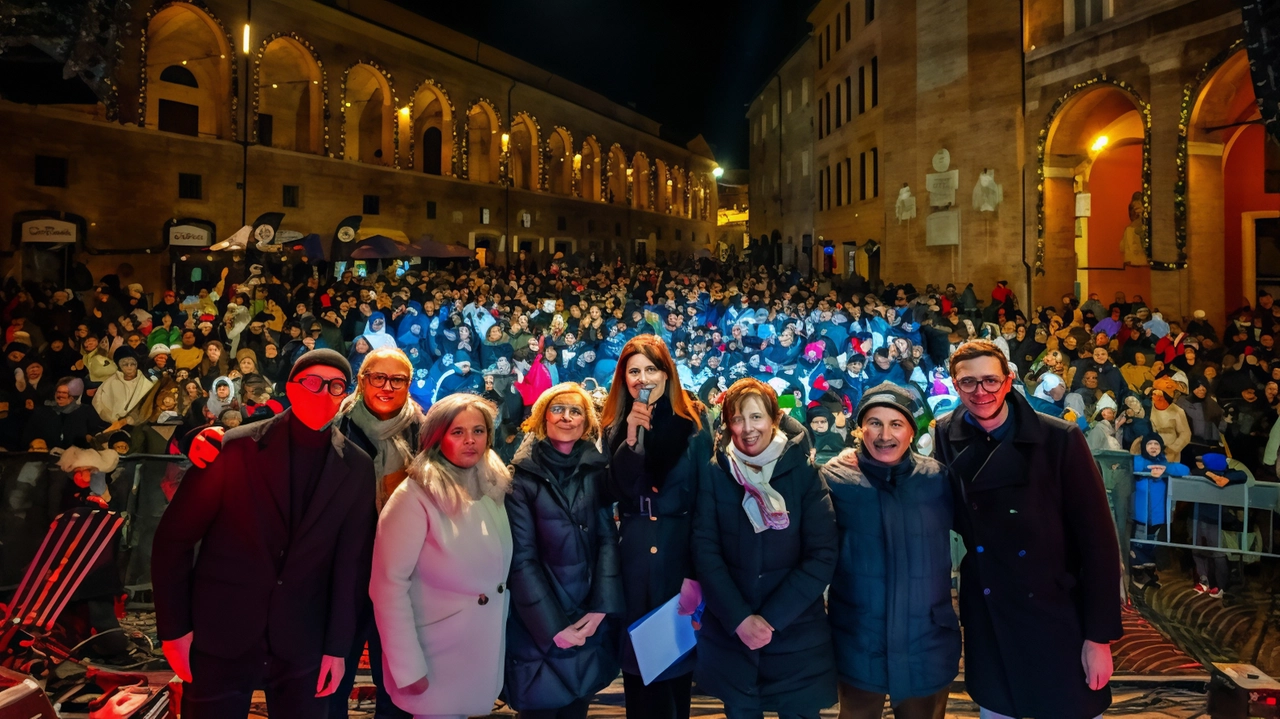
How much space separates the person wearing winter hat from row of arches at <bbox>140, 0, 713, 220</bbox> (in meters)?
25.1

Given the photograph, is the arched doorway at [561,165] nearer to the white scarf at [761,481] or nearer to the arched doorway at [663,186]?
the arched doorway at [663,186]

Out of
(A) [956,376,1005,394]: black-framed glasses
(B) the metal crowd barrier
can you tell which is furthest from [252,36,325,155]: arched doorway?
(A) [956,376,1005,394]: black-framed glasses

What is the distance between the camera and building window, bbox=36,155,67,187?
1998 centimetres

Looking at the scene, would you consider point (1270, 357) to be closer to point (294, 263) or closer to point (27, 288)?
point (27, 288)

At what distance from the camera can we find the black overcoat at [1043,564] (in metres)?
3.14

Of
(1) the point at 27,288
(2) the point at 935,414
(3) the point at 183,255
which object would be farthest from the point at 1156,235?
(3) the point at 183,255

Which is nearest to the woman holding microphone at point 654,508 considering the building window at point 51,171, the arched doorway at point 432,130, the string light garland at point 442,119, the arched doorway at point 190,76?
the building window at point 51,171

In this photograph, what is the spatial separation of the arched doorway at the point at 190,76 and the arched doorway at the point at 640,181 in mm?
25837

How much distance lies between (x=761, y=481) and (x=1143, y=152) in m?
18.9

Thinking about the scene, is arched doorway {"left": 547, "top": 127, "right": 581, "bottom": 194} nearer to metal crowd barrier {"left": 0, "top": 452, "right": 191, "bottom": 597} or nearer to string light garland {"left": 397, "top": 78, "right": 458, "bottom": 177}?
string light garland {"left": 397, "top": 78, "right": 458, "bottom": 177}

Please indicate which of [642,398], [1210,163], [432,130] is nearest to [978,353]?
[642,398]

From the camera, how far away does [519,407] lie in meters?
10.2

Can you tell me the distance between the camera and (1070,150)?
67.9ft

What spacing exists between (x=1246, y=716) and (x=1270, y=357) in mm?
9573
